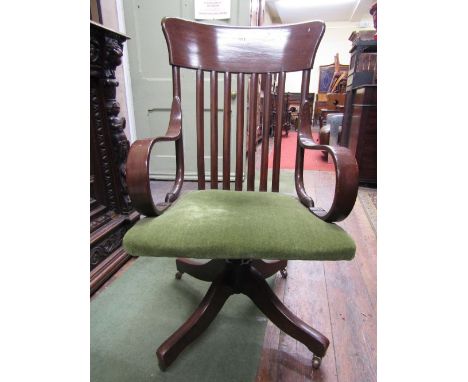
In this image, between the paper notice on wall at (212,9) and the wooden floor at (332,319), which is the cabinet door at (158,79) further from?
the wooden floor at (332,319)

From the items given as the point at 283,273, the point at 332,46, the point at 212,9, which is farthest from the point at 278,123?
the point at 332,46

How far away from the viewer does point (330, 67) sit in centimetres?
716

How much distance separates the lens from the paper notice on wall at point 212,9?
1.99 m

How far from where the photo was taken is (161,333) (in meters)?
0.90

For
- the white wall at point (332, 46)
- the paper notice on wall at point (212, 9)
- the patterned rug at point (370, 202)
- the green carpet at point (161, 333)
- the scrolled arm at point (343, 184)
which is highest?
the white wall at point (332, 46)

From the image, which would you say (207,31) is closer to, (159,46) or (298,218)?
(298,218)

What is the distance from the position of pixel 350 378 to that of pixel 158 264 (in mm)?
876

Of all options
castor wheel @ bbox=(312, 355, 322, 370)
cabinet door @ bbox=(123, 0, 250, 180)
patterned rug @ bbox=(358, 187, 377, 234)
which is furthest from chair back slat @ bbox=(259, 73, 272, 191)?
cabinet door @ bbox=(123, 0, 250, 180)

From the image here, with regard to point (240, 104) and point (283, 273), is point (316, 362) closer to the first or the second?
point (283, 273)

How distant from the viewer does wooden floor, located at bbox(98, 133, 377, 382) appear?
0.79m

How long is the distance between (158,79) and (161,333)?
1.96m

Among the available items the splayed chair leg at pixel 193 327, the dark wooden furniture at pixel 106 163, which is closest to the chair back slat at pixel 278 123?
the splayed chair leg at pixel 193 327

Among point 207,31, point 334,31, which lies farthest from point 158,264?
point 334,31

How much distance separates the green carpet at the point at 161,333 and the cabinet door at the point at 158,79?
1.27m
